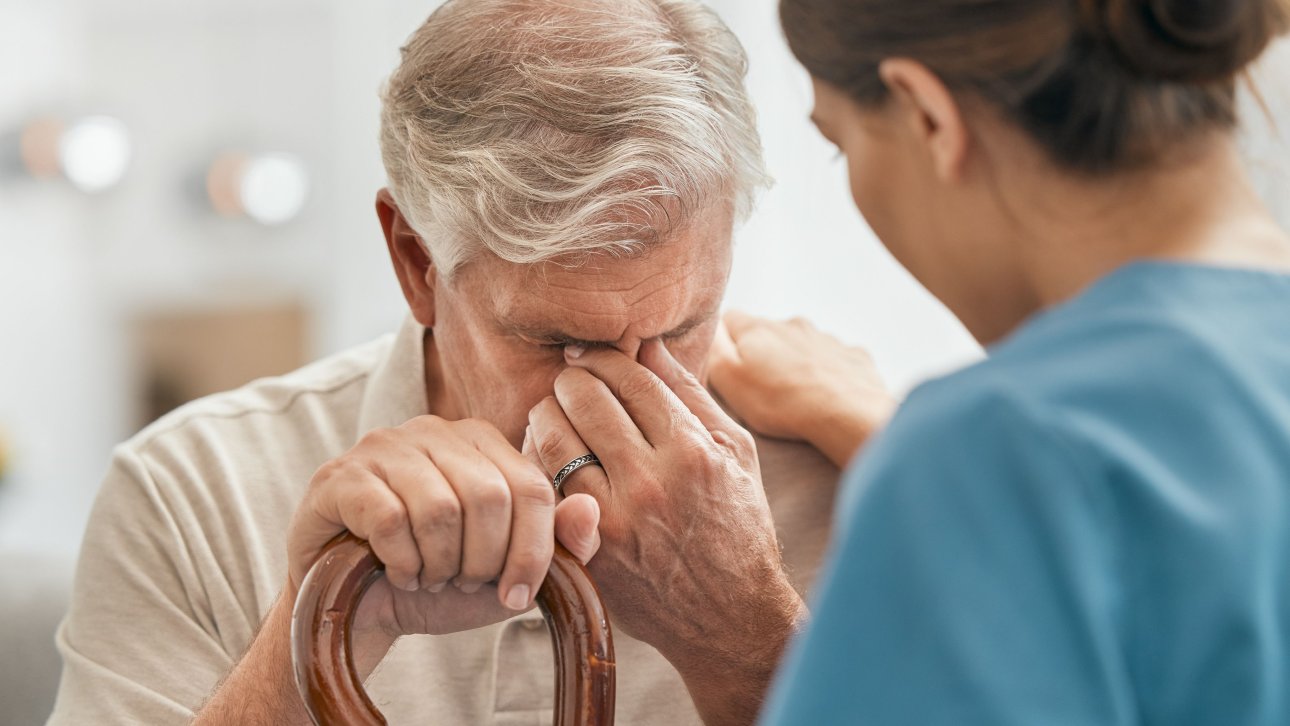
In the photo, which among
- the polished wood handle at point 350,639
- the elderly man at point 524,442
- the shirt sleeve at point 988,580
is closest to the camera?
the shirt sleeve at point 988,580

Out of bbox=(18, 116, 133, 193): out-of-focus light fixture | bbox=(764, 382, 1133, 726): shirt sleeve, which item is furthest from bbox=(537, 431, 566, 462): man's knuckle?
bbox=(18, 116, 133, 193): out-of-focus light fixture

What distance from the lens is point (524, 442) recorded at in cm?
141

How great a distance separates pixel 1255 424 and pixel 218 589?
3.90 feet

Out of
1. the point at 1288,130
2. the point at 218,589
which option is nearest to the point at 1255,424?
the point at 1288,130

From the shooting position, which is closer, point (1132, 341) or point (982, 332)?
point (1132, 341)

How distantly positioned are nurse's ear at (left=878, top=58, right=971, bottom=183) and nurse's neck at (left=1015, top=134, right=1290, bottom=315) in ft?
0.14

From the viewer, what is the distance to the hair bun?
2.43ft

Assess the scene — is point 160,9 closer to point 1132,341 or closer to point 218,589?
point 218,589

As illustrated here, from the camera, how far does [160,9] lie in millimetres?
3854

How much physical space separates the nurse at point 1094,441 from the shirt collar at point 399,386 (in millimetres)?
951

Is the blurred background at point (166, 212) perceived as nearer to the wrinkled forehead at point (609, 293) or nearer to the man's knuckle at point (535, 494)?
the wrinkled forehead at point (609, 293)

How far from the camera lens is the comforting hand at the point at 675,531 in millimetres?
1313

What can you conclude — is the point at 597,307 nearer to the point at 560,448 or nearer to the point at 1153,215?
the point at 560,448

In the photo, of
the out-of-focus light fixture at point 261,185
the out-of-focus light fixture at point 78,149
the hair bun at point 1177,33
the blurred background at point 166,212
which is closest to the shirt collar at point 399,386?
the hair bun at point 1177,33
